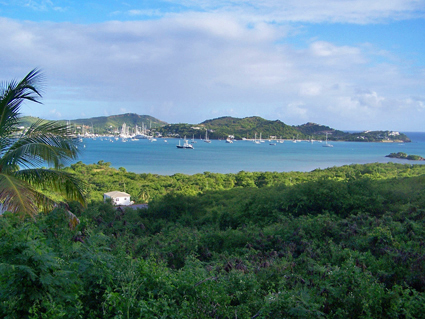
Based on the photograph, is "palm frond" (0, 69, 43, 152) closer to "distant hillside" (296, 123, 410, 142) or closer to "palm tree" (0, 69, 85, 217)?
"palm tree" (0, 69, 85, 217)

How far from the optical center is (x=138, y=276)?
11.5ft

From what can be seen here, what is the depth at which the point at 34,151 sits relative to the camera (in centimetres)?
762

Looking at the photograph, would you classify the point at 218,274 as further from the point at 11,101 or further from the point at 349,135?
the point at 349,135

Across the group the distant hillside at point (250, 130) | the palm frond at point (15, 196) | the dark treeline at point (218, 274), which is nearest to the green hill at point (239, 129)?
the distant hillside at point (250, 130)

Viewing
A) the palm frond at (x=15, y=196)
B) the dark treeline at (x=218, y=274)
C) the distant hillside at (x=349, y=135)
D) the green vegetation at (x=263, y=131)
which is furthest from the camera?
the distant hillside at (x=349, y=135)

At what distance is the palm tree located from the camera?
7.65 metres

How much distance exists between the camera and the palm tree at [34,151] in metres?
7.65

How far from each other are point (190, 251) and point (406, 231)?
4.16 meters

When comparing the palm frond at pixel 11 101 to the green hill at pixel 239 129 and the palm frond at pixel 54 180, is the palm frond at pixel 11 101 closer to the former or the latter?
the palm frond at pixel 54 180

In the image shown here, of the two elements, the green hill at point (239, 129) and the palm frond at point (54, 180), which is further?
the green hill at point (239, 129)

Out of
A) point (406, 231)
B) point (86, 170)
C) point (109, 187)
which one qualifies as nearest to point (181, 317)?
point (406, 231)

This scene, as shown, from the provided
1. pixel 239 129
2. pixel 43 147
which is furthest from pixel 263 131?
pixel 43 147

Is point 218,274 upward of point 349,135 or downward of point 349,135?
downward

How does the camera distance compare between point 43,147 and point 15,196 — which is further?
point 43,147
